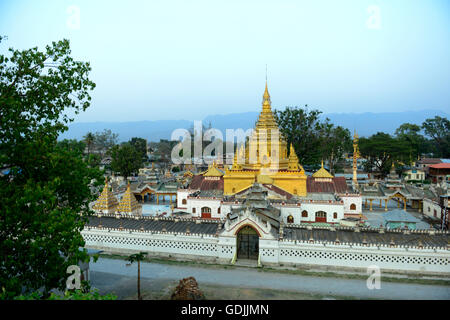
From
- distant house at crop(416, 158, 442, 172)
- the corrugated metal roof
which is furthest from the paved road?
distant house at crop(416, 158, 442, 172)

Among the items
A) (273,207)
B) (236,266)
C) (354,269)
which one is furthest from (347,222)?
(236,266)

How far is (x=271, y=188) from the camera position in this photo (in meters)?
29.7

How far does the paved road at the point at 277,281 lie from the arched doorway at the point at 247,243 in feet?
4.28

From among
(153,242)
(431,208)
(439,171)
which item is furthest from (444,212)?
(439,171)

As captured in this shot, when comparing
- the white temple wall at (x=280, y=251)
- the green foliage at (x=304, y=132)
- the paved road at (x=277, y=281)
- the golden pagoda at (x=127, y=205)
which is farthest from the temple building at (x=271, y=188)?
the green foliage at (x=304, y=132)

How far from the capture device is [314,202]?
2908 cm

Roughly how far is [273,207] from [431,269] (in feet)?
37.0

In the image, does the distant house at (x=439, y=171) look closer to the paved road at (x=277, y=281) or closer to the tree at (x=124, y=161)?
the paved road at (x=277, y=281)

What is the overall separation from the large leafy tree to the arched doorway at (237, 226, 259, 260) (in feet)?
34.2

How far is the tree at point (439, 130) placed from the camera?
264 ft

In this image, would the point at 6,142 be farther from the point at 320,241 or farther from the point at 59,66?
the point at 320,241

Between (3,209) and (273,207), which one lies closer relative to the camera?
(3,209)

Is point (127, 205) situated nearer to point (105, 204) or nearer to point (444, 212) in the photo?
point (105, 204)

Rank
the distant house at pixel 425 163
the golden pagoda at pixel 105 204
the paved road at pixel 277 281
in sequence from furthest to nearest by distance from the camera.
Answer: the distant house at pixel 425 163 → the golden pagoda at pixel 105 204 → the paved road at pixel 277 281
